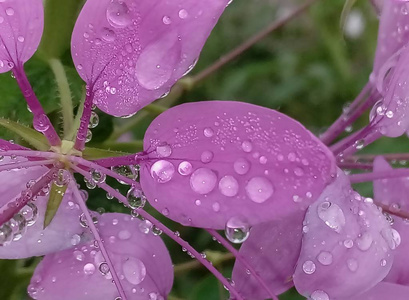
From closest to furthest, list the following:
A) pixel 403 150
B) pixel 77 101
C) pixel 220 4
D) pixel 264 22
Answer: pixel 220 4
pixel 77 101
pixel 403 150
pixel 264 22

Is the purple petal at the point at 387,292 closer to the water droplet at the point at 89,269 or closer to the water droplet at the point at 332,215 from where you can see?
the water droplet at the point at 332,215

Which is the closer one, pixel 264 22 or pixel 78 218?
pixel 78 218

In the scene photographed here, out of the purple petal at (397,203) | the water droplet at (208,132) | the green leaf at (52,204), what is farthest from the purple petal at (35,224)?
the purple petal at (397,203)

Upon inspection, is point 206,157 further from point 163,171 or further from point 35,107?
point 35,107

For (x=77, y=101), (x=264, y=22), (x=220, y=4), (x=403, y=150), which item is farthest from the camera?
(x=264, y=22)

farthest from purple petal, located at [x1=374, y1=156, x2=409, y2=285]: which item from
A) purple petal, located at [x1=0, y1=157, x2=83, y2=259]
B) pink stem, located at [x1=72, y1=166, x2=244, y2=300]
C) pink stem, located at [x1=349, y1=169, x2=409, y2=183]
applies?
purple petal, located at [x1=0, y1=157, x2=83, y2=259]

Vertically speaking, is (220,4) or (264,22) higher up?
(220,4)

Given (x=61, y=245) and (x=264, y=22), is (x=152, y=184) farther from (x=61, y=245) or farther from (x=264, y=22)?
(x=264, y=22)

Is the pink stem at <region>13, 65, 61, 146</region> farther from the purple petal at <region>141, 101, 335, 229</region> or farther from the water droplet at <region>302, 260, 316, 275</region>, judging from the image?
the water droplet at <region>302, 260, 316, 275</region>

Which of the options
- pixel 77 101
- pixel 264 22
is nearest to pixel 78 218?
pixel 77 101
